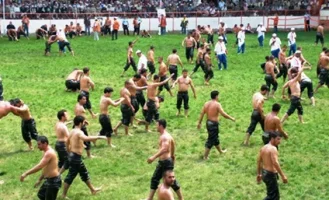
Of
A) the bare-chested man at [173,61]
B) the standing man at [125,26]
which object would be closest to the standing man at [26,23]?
the standing man at [125,26]

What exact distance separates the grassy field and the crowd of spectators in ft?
47.1

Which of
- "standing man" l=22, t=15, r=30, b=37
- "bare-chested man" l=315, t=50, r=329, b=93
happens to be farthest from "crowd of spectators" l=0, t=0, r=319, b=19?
"bare-chested man" l=315, t=50, r=329, b=93

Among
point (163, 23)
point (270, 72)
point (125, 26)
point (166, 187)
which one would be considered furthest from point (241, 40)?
point (166, 187)

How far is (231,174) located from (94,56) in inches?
724

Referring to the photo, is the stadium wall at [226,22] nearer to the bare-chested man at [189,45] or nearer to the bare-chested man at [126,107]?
the bare-chested man at [189,45]

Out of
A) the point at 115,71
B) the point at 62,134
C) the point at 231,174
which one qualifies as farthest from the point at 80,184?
the point at 115,71

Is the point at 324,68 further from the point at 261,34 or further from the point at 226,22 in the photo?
the point at 226,22

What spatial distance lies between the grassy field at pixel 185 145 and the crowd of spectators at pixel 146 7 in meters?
14.4

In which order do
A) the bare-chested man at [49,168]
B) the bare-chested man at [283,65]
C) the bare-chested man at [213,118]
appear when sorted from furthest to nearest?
the bare-chested man at [283,65] → the bare-chested man at [213,118] → the bare-chested man at [49,168]

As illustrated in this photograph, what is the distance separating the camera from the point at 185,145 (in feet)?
48.2

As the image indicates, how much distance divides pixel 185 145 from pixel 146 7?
30763 mm

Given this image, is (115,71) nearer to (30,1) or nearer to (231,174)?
(231,174)

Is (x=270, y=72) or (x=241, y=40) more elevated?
(x=241, y=40)

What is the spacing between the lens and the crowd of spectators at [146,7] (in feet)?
132
